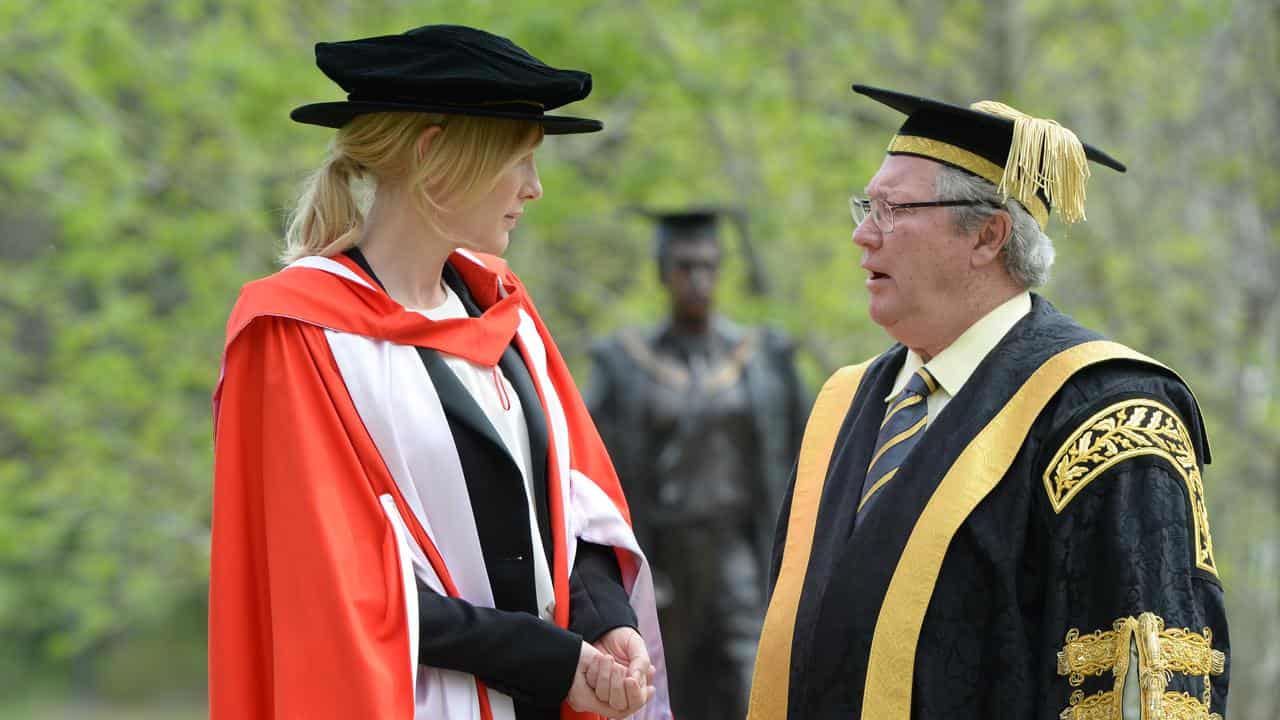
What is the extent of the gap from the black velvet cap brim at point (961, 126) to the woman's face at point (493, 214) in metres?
0.63

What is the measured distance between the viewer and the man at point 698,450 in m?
7.06

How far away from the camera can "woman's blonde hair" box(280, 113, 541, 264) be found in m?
2.98

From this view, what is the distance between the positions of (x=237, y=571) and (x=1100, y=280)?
619 cm

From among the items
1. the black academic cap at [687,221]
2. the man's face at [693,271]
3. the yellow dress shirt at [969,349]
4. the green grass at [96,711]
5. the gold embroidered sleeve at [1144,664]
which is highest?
the green grass at [96,711]

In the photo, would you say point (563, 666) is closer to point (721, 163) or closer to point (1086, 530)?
point (1086, 530)

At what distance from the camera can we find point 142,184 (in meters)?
10.2

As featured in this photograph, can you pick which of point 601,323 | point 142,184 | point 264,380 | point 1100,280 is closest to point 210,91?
point 142,184

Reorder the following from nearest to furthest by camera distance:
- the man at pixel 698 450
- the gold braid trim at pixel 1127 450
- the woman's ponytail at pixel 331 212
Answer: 1. the gold braid trim at pixel 1127 450
2. the woman's ponytail at pixel 331 212
3. the man at pixel 698 450

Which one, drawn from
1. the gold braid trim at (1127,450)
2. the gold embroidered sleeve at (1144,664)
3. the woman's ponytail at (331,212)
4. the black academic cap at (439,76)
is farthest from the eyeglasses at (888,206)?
the woman's ponytail at (331,212)

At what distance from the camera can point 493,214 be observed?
3037 millimetres

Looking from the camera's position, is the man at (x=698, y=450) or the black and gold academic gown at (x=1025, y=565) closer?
the black and gold academic gown at (x=1025, y=565)

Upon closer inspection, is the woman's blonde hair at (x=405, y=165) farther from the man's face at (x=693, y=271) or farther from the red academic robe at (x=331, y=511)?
the man's face at (x=693, y=271)

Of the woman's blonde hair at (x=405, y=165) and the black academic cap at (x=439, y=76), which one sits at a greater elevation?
the black academic cap at (x=439, y=76)

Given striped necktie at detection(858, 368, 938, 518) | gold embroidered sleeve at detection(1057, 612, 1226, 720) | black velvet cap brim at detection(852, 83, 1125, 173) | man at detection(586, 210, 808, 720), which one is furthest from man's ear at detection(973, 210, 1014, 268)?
man at detection(586, 210, 808, 720)
